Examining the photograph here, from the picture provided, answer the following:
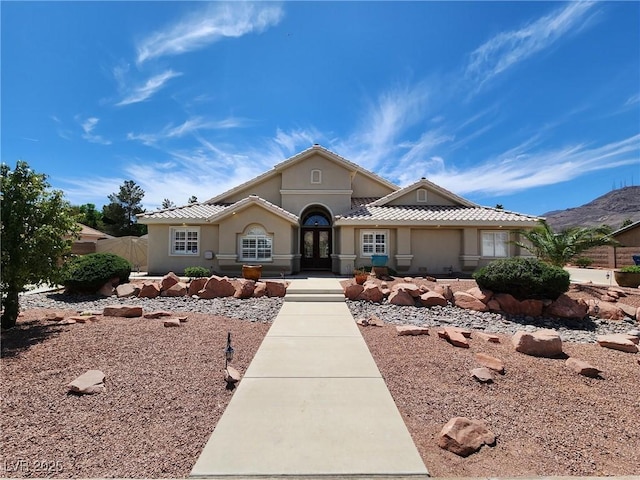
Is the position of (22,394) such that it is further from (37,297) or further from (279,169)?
(279,169)

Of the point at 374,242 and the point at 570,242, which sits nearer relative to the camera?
the point at 570,242

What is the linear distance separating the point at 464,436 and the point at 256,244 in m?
14.6

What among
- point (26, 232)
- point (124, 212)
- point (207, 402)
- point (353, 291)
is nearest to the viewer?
point (207, 402)

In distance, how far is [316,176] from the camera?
1920 centimetres

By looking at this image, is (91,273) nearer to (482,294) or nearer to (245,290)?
(245,290)

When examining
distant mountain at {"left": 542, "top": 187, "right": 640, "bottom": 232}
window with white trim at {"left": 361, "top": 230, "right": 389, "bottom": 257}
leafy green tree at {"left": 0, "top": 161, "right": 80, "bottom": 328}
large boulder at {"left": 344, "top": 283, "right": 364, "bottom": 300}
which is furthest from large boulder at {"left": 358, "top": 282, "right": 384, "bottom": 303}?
distant mountain at {"left": 542, "top": 187, "right": 640, "bottom": 232}

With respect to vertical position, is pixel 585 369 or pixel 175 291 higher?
pixel 175 291

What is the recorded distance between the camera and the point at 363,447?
334 centimetres

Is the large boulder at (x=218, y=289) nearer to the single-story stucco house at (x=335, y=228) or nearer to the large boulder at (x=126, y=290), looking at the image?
the large boulder at (x=126, y=290)

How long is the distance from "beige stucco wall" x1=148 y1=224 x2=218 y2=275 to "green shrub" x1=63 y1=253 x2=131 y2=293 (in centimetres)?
538

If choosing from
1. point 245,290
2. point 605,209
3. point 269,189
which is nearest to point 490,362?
point 245,290

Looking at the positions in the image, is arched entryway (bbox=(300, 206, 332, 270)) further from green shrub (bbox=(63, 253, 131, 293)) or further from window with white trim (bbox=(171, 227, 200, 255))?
green shrub (bbox=(63, 253, 131, 293))

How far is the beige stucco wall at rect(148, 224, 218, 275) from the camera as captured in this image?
17.4 meters

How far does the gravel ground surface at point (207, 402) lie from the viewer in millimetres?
3168
